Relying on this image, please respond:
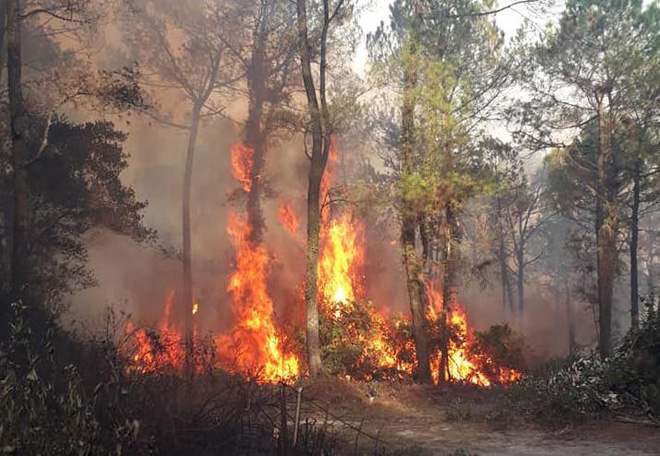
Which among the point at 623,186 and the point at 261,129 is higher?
the point at 261,129

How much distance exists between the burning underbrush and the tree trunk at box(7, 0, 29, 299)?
4.82 meters

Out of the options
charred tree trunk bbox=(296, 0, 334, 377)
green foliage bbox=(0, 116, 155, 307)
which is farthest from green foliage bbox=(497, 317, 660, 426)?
green foliage bbox=(0, 116, 155, 307)

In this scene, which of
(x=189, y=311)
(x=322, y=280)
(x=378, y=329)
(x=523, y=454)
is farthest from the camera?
(x=189, y=311)

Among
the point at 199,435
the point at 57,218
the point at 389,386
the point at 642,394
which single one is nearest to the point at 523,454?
the point at 642,394

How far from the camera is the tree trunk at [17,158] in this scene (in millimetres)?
13125

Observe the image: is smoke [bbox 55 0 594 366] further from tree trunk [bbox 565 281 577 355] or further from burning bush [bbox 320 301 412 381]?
burning bush [bbox 320 301 412 381]

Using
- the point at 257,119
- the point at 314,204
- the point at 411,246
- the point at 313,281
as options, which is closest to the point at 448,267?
the point at 411,246

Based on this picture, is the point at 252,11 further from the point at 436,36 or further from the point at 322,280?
Answer: the point at 322,280

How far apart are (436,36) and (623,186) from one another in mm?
10478

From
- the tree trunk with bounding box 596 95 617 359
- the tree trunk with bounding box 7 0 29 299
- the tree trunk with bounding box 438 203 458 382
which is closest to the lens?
the tree trunk with bounding box 7 0 29 299

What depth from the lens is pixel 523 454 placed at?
8.67m

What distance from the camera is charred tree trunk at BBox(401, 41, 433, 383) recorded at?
18.0 m

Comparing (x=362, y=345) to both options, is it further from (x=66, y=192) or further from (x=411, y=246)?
(x=66, y=192)

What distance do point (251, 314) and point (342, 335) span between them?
18.5ft
